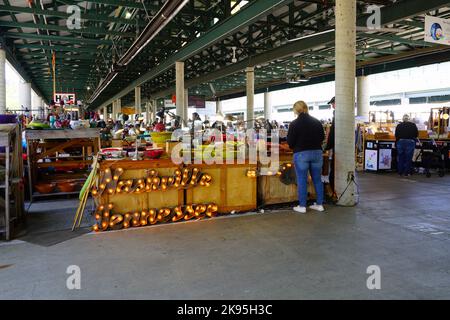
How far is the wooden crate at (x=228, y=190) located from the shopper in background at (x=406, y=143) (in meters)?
6.74

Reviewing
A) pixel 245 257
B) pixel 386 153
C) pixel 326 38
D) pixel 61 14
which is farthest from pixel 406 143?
pixel 61 14

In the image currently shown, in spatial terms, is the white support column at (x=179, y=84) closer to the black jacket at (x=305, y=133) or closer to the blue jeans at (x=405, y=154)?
the blue jeans at (x=405, y=154)

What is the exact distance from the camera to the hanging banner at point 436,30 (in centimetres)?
882

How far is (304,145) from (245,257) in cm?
255

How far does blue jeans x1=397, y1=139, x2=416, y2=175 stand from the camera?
425 inches

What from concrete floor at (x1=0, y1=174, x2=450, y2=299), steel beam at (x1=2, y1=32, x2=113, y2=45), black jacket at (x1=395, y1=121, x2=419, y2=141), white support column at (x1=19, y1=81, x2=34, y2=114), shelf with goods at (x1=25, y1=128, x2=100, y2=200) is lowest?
concrete floor at (x1=0, y1=174, x2=450, y2=299)

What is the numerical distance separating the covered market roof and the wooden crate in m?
4.10

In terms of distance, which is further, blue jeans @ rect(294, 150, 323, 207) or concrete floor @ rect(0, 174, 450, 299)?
blue jeans @ rect(294, 150, 323, 207)

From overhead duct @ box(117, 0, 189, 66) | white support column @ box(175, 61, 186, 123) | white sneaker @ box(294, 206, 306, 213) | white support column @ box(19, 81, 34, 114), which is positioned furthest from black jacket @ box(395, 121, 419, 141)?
white support column @ box(19, 81, 34, 114)

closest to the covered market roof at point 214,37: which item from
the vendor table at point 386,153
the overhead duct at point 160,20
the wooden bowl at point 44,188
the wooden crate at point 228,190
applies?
the overhead duct at point 160,20

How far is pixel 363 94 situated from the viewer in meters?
20.6

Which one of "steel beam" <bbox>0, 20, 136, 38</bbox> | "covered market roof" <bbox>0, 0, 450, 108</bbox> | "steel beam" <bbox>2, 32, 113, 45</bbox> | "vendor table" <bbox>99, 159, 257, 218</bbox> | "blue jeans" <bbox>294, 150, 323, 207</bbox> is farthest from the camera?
"steel beam" <bbox>2, 32, 113, 45</bbox>

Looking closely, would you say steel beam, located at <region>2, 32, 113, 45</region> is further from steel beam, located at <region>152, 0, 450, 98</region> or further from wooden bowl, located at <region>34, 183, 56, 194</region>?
wooden bowl, located at <region>34, 183, 56, 194</region>
